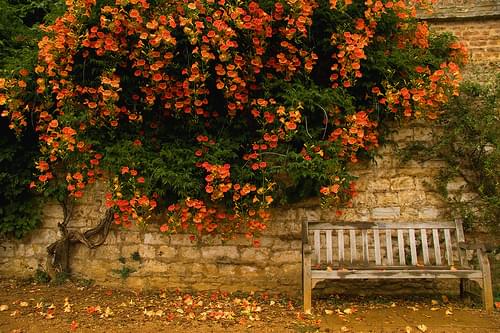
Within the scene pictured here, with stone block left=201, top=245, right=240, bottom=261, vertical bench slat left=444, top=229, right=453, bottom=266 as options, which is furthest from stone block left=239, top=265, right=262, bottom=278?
vertical bench slat left=444, top=229, right=453, bottom=266

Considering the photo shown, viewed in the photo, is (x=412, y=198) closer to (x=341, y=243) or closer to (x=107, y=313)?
(x=341, y=243)

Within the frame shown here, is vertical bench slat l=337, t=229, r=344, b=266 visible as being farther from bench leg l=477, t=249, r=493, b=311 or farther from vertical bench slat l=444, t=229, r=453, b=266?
bench leg l=477, t=249, r=493, b=311

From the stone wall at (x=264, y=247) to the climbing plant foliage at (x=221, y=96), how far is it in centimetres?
24

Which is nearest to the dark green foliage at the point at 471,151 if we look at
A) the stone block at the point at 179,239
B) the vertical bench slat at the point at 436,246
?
the vertical bench slat at the point at 436,246

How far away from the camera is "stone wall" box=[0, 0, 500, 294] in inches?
193

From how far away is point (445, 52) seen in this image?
5.14m

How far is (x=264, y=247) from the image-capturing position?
4.91 meters

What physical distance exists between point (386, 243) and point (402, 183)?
Result: 31.2 inches

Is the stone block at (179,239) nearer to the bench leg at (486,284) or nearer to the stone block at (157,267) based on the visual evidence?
the stone block at (157,267)

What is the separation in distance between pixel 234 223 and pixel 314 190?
38.7 inches

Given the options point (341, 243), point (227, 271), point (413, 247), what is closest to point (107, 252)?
point (227, 271)

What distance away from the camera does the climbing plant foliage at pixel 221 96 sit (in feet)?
13.9

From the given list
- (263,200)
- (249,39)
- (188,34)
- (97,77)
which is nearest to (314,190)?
(263,200)

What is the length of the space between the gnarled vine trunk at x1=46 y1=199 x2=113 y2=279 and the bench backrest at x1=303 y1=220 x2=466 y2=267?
2.43 meters
